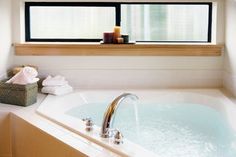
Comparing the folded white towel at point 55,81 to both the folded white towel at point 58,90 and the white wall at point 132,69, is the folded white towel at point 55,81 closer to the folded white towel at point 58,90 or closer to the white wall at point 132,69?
the folded white towel at point 58,90

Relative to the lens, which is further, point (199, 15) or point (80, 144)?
point (199, 15)

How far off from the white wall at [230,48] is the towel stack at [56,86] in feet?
4.65

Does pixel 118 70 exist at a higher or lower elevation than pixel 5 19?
lower

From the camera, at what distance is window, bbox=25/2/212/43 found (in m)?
3.80

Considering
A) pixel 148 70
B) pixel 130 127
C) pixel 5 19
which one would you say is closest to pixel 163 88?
pixel 148 70

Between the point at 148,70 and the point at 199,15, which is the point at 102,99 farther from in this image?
the point at 199,15

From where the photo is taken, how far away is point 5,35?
3.35 metres

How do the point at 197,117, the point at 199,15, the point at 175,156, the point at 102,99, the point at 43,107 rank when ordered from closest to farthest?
the point at 175,156
the point at 43,107
the point at 197,117
the point at 102,99
the point at 199,15

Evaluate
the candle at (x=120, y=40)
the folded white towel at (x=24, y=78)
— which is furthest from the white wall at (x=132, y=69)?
the folded white towel at (x=24, y=78)

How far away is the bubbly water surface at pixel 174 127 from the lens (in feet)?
8.24

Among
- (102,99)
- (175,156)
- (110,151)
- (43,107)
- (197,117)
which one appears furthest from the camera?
(102,99)

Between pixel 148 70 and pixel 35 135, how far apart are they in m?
1.54

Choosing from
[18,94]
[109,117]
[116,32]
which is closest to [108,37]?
[116,32]

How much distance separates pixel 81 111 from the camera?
3223mm
